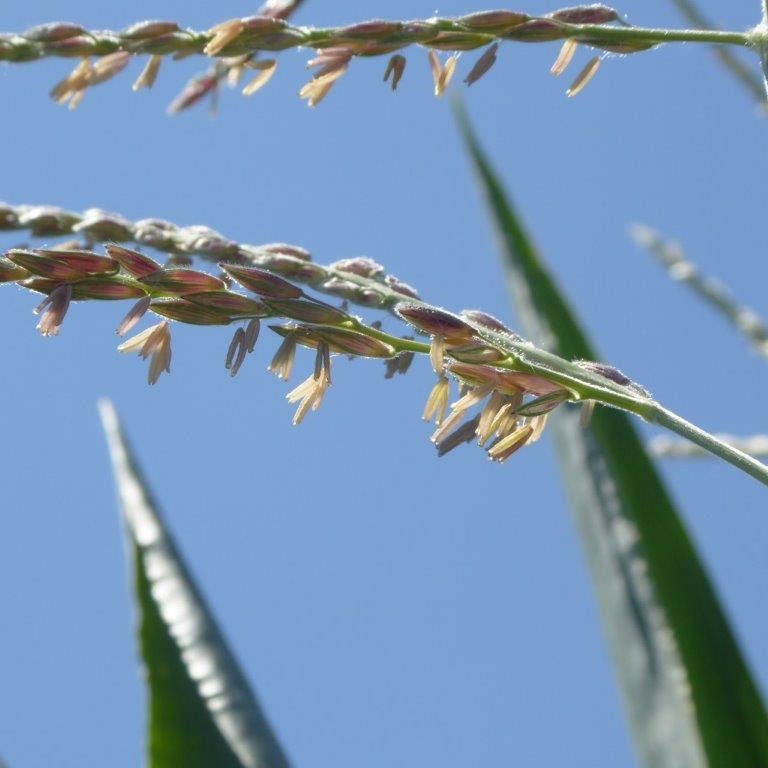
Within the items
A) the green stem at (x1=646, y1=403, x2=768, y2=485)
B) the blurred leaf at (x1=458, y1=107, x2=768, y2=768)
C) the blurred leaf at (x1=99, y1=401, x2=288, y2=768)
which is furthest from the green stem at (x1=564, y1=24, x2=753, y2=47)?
the blurred leaf at (x1=99, y1=401, x2=288, y2=768)

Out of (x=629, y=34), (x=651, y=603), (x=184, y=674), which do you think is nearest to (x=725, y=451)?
(x=629, y=34)

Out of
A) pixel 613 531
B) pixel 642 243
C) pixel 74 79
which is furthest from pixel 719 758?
pixel 642 243

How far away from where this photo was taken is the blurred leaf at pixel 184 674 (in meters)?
1.31

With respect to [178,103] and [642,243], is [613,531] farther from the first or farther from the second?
[642,243]

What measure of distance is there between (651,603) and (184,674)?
525 millimetres

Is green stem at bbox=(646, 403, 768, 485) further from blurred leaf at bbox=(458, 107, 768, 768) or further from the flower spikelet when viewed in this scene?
blurred leaf at bbox=(458, 107, 768, 768)

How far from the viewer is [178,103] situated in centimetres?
121

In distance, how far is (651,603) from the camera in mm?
1262

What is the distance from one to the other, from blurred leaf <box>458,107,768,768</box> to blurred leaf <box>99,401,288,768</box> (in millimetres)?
402

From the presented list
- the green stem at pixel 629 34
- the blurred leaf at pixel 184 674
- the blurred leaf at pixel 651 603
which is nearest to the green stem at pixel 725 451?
the green stem at pixel 629 34

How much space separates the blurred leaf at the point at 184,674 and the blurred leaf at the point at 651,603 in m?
0.40

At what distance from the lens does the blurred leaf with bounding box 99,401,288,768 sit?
1.31 m

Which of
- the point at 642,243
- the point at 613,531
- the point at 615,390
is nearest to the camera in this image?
the point at 615,390

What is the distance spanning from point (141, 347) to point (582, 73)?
0.40 metres
